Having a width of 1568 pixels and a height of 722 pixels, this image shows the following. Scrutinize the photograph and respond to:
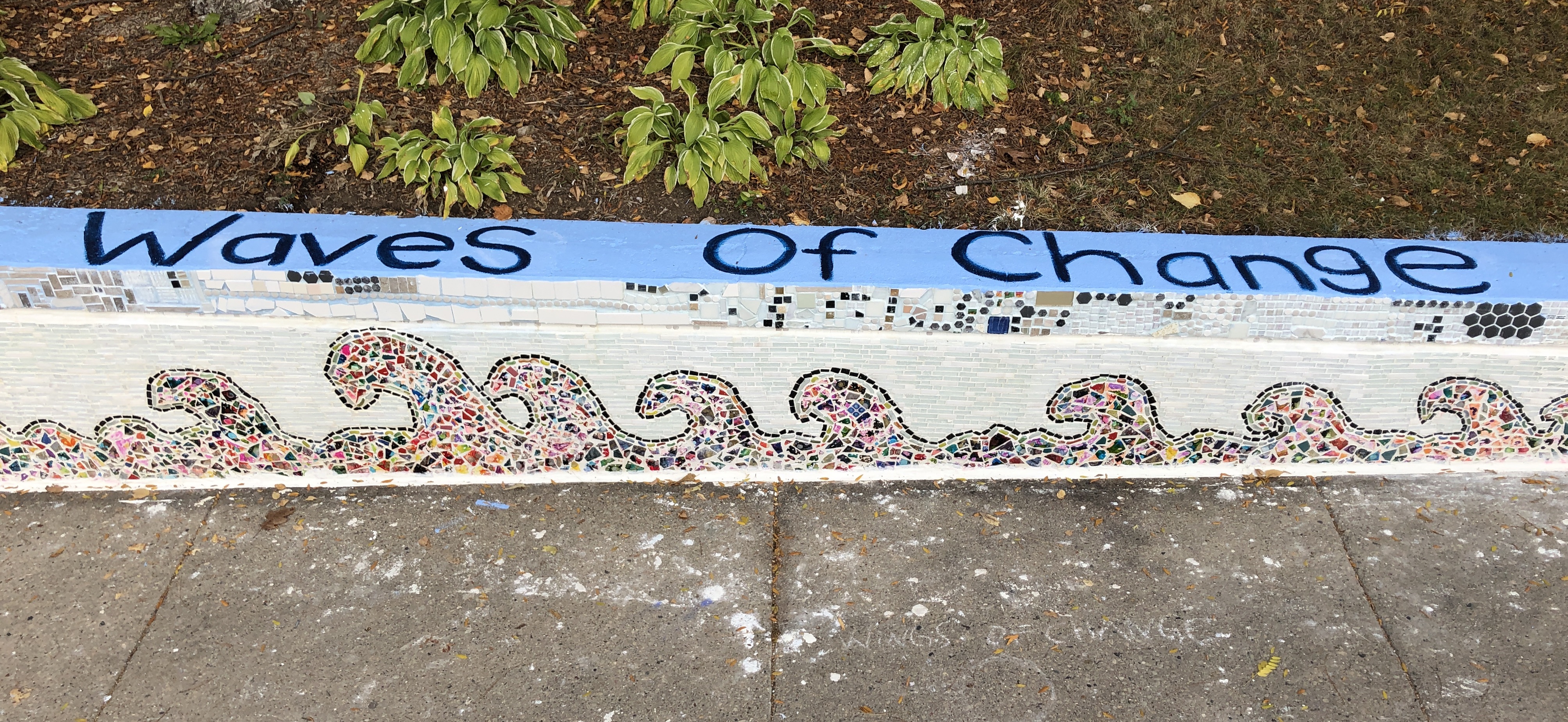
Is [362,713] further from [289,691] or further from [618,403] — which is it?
[618,403]

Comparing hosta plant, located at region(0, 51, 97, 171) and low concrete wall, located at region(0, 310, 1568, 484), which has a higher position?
hosta plant, located at region(0, 51, 97, 171)

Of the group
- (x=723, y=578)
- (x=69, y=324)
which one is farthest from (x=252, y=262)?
(x=723, y=578)

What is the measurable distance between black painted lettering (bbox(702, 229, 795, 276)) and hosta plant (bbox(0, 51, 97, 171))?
270 cm

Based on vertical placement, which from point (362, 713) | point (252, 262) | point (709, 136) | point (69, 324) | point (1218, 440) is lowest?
point (362, 713)

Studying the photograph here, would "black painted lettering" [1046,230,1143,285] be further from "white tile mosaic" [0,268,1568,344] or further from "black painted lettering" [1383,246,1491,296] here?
"black painted lettering" [1383,246,1491,296]

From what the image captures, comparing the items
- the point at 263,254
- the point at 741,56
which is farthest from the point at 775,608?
the point at 741,56

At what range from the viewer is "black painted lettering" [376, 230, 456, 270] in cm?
287

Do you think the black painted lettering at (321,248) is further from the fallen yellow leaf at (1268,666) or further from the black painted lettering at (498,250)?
the fallen yellow leaf at (1268,666)

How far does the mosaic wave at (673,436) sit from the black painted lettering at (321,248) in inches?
11.6

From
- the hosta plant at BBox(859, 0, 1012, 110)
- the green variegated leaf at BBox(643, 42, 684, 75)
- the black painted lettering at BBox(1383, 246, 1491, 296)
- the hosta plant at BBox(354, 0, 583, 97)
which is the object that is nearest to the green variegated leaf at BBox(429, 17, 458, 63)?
the hosta plant at BBox(354, 0, 583, 97)

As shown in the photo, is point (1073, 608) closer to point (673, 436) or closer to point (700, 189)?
point (673, 436)

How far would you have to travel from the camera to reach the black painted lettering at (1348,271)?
2867 mm

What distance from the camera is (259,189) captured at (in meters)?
3.56

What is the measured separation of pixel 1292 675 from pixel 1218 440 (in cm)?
89
